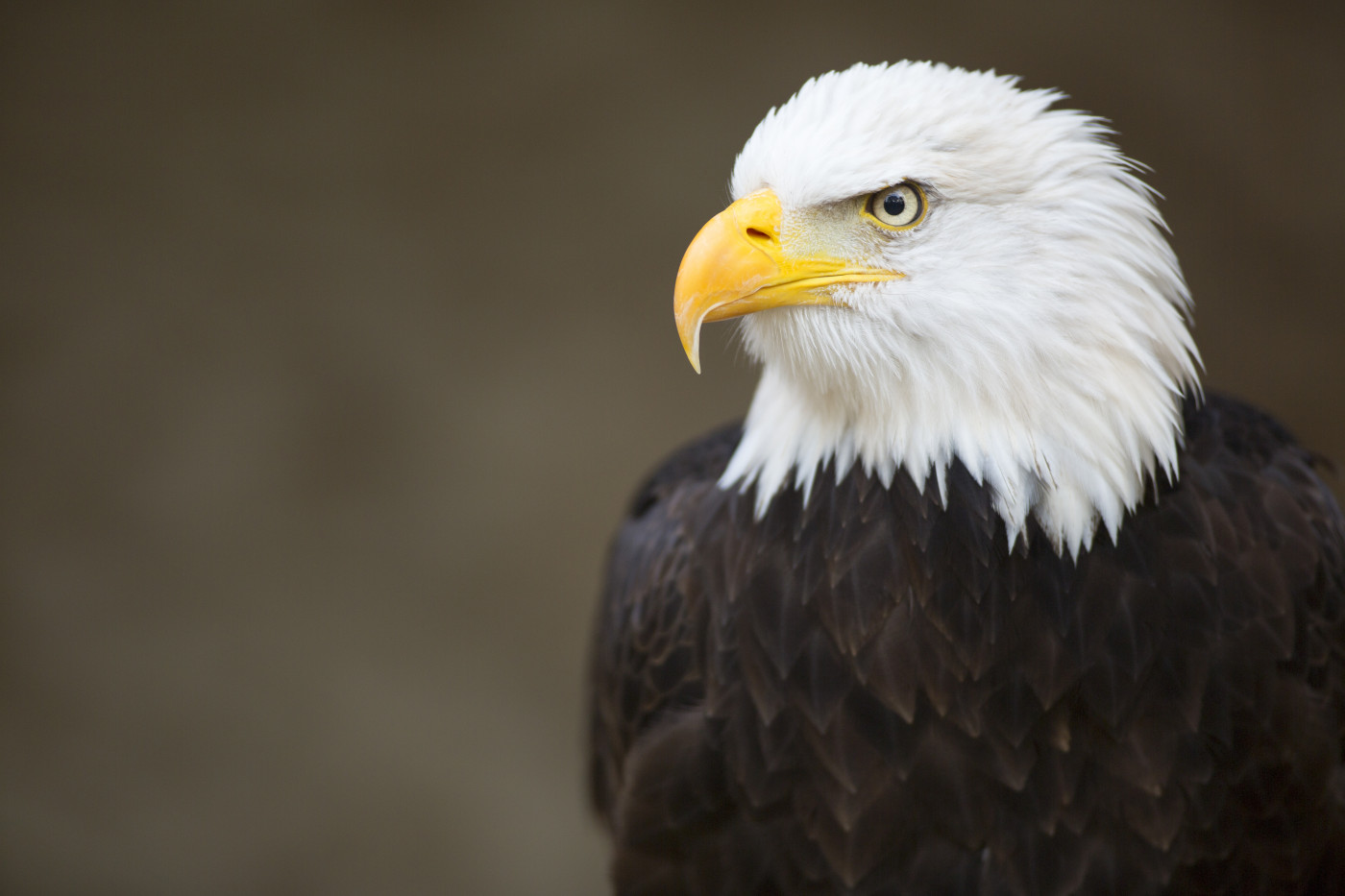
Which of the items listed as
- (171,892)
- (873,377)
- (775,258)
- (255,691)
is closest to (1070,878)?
(873,377)

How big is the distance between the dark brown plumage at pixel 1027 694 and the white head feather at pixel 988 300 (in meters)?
0.07

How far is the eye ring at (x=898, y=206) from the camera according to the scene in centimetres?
142

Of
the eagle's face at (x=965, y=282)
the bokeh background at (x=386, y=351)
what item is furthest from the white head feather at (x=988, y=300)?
the bokeh background at (x=386, y=351)

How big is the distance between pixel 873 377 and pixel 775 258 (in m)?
0.20

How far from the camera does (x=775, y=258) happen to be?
145 centimetres

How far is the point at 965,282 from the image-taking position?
54.9 inches

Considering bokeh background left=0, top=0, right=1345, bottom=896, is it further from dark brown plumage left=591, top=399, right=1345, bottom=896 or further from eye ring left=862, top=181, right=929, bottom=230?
eye ring left=862, top=181, right=929, bottom=230

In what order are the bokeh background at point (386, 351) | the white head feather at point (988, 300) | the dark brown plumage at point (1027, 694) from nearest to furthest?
the white head feather at point (988, 300) < the dark brown plumage at point (1027, 694) < the bokeh background at point (386, 351)

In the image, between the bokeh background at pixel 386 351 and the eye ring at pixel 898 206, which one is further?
the bokeh background at pixel 386 351

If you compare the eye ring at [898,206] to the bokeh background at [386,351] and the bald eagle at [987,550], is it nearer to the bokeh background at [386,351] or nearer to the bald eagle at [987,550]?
the bald eagle at [987,550]

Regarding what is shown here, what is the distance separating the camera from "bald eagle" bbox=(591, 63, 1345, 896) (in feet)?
4.64

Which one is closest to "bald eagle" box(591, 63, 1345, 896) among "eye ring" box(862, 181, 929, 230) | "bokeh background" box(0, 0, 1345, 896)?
"eye ring" box(862, 181, 929, 230)

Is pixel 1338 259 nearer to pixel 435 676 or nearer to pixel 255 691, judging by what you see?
pixel 435 676

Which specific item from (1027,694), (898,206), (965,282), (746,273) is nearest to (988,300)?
(965,282)
